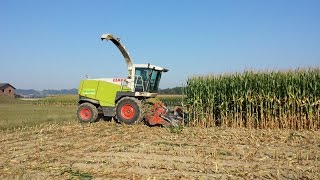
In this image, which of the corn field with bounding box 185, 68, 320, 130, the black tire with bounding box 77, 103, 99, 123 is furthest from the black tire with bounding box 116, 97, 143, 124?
the corn field with bounding box 185, 68, 320, 130

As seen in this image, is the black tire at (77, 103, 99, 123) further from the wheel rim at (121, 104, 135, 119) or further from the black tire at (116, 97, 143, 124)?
the wheel rim at (121, 104, 135, 119)

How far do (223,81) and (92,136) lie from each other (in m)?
6.19

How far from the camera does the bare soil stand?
691 centimetres

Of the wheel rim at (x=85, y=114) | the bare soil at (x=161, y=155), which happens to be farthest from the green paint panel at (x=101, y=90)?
the bare soil at (x=161, y=155)

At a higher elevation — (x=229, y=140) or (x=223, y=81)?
(x=223, y=81)

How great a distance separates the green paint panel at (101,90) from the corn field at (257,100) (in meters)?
3.19

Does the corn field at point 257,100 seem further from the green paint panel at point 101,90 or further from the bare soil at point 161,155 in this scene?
the green paint panel at point 101,90

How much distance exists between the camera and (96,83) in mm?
16625

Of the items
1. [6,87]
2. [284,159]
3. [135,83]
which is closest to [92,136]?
[135,83]

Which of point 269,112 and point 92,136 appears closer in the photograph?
point 92,136

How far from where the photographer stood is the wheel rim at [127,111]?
15306 mm

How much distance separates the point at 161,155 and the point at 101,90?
27.2 feet

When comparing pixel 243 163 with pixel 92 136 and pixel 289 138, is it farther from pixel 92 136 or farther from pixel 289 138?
pixel 92 136

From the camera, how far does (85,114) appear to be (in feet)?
54.4
